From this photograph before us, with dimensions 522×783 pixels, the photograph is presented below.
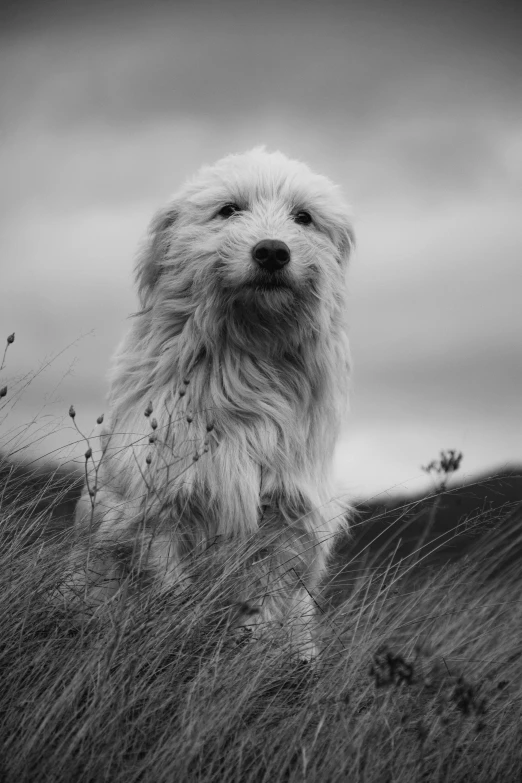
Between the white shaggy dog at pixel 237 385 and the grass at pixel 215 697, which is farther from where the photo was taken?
the white shaggy dog at pixel 237 385

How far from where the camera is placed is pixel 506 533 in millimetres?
4098

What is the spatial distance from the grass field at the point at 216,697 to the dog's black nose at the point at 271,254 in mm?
1237

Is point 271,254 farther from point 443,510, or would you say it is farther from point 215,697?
point 215,697

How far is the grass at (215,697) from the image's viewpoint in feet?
7.41

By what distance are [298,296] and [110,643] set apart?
76.9 inches

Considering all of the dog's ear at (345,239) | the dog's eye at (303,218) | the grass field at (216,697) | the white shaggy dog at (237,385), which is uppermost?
the dog's eye at (303,218)

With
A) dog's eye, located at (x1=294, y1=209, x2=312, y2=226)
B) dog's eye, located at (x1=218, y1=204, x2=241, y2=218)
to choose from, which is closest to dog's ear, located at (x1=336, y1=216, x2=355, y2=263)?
dog's eye, located at (x1=294, y1=209, x2=312, y2=226)

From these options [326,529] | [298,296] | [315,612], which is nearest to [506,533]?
[326,529]

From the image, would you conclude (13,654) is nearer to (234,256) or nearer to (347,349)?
(234,256)

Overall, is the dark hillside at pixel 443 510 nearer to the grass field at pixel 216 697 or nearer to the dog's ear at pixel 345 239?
the grass field at pixel 216 697

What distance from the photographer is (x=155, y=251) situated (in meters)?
4.32

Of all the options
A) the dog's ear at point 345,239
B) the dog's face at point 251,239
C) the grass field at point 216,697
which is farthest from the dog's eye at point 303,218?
the grass field at point 216,697

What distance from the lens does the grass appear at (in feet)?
7.41

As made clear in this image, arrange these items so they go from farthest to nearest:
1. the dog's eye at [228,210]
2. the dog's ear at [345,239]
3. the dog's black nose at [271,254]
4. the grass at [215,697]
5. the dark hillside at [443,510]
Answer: the dog's ear at [345,239] < the dog's eye at [228,210] < the dog's black nose at [271,254] < the dark hillside at [443,510] < the grass at [215,697]
